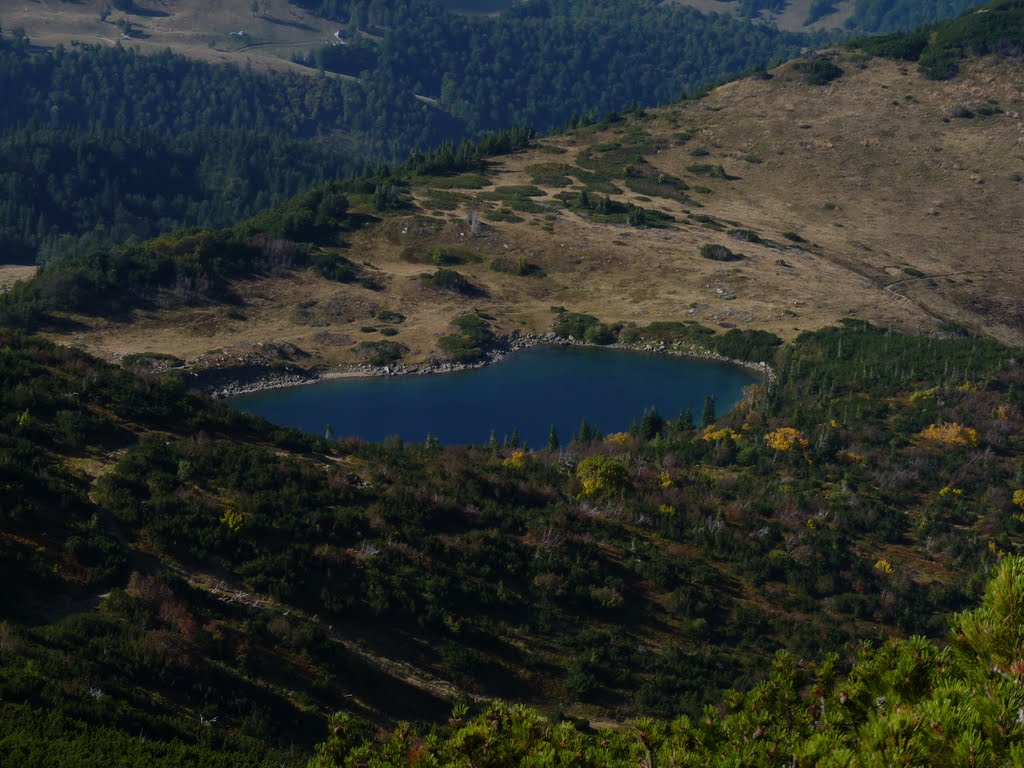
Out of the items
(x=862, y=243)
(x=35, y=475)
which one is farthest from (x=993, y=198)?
(x=35, y=475)

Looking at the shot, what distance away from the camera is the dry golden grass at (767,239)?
316 ft

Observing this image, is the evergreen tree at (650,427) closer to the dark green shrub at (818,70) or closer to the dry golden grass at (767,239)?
the dry golden grass at (767,239)

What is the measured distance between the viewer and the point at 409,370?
88000 millimetres

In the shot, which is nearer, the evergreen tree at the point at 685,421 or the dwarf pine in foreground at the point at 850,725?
the dwarf pine in foreground at the point at 850,725

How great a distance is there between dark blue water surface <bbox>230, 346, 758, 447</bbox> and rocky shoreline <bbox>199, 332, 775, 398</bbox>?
0.95 meters

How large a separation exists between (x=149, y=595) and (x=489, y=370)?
207 feet

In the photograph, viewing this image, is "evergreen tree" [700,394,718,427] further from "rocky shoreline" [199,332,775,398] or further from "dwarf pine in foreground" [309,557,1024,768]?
"dwarf pine in foreground" [309,557,1024,768]

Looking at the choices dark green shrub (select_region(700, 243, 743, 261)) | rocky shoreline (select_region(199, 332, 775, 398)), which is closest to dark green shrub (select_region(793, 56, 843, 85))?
dark green shrub (select_region(700, 243, 743, 261))

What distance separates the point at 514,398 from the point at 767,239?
50009 millimetres

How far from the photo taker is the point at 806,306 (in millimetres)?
99438

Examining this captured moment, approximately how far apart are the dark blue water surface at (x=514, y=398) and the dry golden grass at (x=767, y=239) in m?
6.62

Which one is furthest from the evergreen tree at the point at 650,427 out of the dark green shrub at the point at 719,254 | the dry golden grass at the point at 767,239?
the dark green shrub at the point at 719,254

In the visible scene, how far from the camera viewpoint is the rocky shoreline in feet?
268

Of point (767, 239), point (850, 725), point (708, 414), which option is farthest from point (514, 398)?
point (850, 725)
